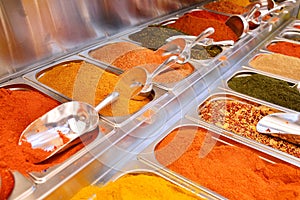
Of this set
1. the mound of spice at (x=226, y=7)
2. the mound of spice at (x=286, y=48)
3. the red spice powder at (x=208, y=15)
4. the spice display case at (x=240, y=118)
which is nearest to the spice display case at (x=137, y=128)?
the spice display case at (x=240, y=118)

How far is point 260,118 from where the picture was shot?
4.44 feet

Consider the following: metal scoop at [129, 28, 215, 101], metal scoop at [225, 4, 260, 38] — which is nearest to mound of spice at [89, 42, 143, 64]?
metal scoop at [129, 28, 215, 101]

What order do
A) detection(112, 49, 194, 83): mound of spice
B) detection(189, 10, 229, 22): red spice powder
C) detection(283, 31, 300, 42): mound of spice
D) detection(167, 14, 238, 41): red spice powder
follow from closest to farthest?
detection(112, 49, 194, 83): mound of spice, detection(167, 14, 238, 41): red spice powder, detection(189, 10, 229, 22): red spice powder, detection(283, 31, 300, 42): mound of spice

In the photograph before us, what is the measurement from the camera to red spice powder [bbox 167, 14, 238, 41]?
5.90 feet

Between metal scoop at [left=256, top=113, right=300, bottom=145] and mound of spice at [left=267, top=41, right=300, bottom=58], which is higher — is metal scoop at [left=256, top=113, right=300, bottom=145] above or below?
below

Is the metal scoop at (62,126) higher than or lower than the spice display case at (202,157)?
higher

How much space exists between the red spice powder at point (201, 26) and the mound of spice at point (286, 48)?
304mm

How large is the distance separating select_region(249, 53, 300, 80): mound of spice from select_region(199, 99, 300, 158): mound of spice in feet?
1.18

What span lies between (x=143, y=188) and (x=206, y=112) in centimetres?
55

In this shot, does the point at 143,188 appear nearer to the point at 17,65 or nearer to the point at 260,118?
the point at 260,118

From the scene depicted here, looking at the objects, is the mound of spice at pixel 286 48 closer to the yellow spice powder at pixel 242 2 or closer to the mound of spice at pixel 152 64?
the yellow spice powder at pixel 242 2

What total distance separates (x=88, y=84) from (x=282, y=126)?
801mm

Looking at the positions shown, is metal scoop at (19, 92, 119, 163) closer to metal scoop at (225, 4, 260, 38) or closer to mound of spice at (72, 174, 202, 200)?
A: mound of spice at (72, 174, 202, 200)

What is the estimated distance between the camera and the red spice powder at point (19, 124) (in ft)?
2.86
